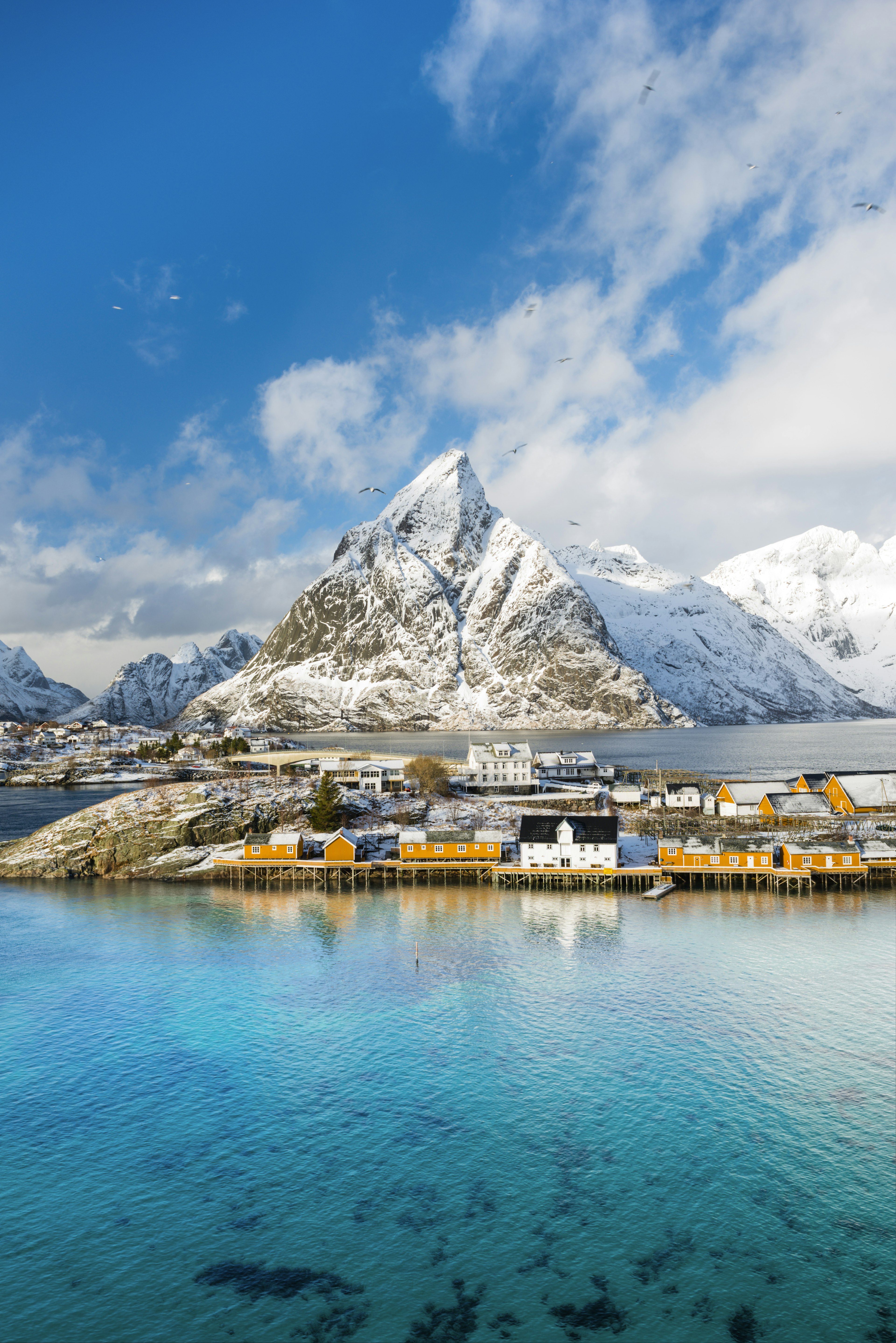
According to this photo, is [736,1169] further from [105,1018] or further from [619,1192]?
[105,1018]

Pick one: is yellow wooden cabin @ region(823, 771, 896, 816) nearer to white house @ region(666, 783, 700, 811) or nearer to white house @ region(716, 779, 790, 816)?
white house @ region(716, 779, 790, 816)

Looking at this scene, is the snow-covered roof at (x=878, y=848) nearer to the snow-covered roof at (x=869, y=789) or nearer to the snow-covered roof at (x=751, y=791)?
the snow-covered roof at (x=751, y=791)

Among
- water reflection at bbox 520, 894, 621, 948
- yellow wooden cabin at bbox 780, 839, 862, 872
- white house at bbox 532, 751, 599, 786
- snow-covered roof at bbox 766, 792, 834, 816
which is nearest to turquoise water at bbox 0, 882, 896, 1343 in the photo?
water reflection at bbox 520, 894, 621, 948

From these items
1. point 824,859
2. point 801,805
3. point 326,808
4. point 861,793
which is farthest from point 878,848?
point 326,808

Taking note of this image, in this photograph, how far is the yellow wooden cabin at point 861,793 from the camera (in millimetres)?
81562

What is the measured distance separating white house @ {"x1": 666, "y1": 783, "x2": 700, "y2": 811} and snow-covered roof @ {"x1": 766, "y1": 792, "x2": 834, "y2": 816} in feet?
28.0

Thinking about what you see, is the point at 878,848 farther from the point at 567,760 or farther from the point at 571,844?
the point at 567,760

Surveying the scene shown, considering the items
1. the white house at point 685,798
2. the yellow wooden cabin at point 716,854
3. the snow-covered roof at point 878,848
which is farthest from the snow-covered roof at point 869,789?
the yellow wooden cabin at point 716,854

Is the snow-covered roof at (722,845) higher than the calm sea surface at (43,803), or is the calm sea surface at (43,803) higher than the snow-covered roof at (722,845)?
the calm sea surface at (43,803)

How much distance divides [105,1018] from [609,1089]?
77.2 ft

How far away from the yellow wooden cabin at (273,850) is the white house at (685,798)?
1723 inches

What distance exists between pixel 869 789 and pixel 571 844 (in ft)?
132

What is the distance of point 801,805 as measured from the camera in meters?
79.6

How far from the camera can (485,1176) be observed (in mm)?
23172
